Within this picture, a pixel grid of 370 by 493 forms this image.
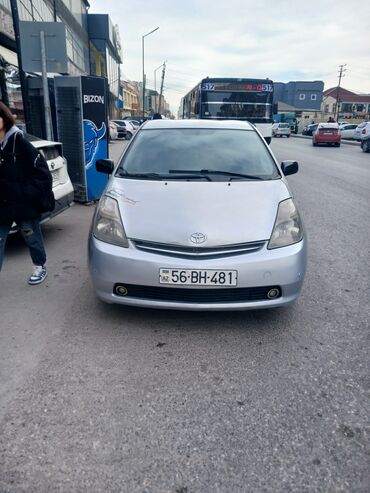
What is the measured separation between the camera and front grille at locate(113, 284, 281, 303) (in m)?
2.90

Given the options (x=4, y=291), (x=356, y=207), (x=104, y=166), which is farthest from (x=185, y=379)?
(x=356, y=207)

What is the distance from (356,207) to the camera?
7.85 meters

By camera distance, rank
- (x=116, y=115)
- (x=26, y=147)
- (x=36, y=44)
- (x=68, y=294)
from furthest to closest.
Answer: (x=116, y=115) < (x=36, y=44) < (x=68, y=294) < (x=26, y=147)

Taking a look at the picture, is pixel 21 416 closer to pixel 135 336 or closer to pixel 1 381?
pixel 1 381

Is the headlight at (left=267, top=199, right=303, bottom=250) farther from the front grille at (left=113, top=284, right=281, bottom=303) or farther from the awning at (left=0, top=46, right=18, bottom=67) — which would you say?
the awning at (left=0, top=46, right=18, bottom=67)

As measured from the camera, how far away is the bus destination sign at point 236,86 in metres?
14.6

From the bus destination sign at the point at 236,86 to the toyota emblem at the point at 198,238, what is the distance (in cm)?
1309

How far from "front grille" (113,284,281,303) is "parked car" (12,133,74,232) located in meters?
2.60

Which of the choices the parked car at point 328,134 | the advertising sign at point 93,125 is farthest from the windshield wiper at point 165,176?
the parked car at point 328,134

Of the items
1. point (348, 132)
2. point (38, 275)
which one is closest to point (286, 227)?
point (38, 275)

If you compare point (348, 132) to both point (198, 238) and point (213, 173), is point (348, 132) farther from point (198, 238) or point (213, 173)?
point (198, 238)

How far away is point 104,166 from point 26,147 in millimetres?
926

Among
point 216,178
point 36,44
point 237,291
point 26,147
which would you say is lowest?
point 237,291

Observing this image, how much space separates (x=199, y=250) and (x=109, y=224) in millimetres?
768
